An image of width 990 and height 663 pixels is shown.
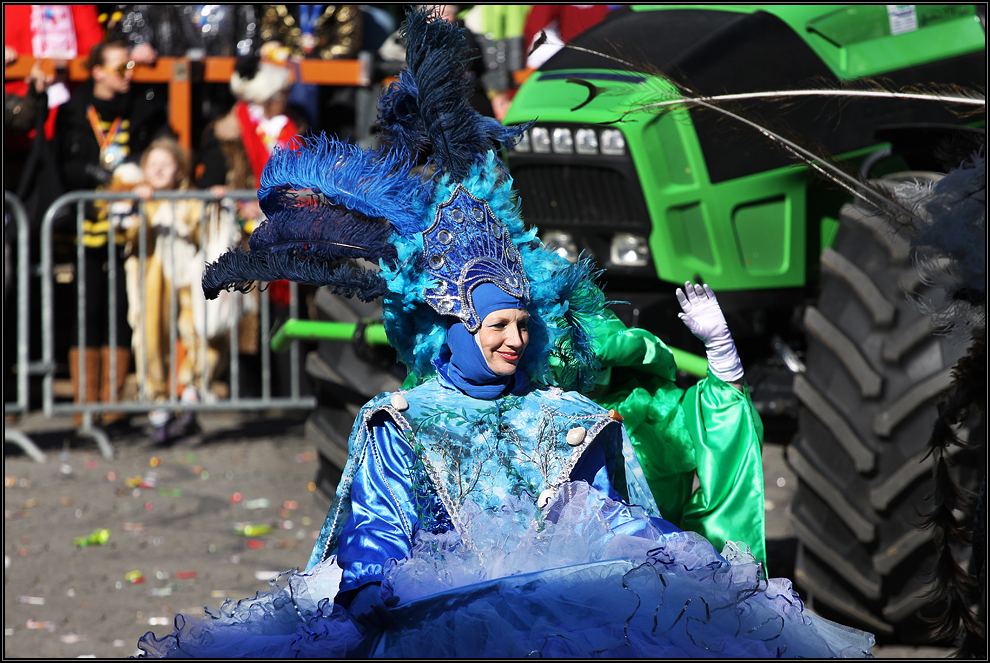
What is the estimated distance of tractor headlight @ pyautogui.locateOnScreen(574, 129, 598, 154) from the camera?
407cm

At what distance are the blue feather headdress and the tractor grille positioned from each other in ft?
5.47

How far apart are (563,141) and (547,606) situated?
251 centimetres

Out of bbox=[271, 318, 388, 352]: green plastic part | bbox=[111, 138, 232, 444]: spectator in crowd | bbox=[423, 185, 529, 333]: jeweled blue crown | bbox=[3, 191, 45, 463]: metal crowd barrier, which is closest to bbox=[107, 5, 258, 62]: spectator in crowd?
bbox=[111, 138, 232, 444]: spectator in crowd

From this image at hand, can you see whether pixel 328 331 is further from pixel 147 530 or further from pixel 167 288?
pixel 167 288

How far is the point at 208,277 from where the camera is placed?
2441mm

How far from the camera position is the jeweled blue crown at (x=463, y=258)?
2336 mm

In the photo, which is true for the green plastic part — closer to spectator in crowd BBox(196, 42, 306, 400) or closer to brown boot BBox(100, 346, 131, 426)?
spectator in crowd BBox(196, 42, 306, 400)

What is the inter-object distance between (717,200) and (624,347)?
58.6 inches

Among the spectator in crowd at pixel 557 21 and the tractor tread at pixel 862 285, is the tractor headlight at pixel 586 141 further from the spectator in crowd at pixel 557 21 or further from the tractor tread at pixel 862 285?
the tractor tread at pixel 862 285

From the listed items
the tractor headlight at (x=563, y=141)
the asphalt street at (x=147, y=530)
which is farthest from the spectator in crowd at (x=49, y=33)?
the tractor headlight at (x=563, y=141)

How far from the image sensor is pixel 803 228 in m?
4.20

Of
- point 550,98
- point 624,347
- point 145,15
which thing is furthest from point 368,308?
point 145,15

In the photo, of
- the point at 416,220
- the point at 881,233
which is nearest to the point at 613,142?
the point at 881,233

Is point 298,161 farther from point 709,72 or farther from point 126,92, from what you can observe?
point 126,92
